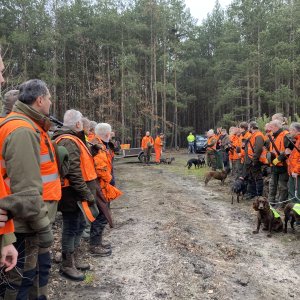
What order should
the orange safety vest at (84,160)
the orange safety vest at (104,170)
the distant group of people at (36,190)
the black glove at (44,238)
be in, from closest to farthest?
the distant group of people at (36,190) < the black glove at (44,238) < the orange safety vest at (84,160) < the orange safety vest at (104,170)

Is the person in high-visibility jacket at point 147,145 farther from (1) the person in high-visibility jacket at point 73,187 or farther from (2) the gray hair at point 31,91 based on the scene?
(2) the gray hair at point 31,91

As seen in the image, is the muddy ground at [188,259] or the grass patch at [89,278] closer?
the muddy ground at [188,259]

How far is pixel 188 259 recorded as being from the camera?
204 inches

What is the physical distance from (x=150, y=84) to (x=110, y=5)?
8.37 m

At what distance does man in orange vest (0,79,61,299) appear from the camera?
249 centimetres

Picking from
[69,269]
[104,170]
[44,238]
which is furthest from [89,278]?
[44,238]

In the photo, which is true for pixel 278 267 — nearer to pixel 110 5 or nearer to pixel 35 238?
pixel 35 238

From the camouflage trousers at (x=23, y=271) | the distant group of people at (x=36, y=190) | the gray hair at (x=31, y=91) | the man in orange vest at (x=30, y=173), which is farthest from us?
the gray hair at (x=31, y=91)

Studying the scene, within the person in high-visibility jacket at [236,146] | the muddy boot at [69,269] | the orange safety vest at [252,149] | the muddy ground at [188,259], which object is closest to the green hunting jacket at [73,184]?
the muddy boot at [69,269]

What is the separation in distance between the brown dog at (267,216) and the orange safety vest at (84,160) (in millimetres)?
3672

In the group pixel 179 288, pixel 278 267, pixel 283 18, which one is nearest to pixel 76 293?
pixel 179 288

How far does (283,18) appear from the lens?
94.7 ft

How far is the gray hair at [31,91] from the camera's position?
120 inches

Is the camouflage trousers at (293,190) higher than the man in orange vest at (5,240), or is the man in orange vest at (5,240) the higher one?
the man in orange vest at (5,240)
